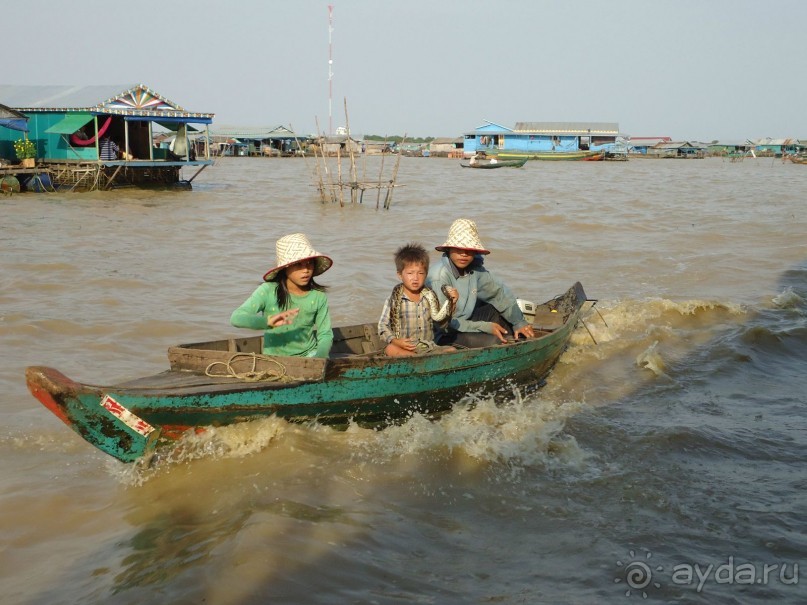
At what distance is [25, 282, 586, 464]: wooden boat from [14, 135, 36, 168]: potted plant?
19.0 m

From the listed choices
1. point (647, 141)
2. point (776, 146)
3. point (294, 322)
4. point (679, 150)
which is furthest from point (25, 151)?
point (776, 146)

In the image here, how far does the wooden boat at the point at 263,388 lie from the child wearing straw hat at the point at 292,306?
0.17m

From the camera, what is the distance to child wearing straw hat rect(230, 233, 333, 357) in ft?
13.0

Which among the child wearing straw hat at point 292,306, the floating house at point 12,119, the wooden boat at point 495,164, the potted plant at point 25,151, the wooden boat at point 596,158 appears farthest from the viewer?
the wooden boat at point 596,158

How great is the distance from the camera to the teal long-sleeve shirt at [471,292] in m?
5.07

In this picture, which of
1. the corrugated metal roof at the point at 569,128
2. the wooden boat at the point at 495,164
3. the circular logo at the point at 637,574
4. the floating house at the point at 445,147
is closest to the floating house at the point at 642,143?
the corrugated metal roof at the point at 569,128

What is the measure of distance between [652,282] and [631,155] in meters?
61.7

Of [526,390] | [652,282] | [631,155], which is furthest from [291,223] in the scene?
[631,155]

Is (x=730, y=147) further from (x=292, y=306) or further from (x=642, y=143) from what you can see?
(x=292, y=306)

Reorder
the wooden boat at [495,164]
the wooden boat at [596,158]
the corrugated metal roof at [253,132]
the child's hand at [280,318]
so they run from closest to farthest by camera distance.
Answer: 1. the child's hand at [280,318]
2. the wooden boat at [495,164]
3. the wooden boat at [596,158]
4. the corrugated metal roof at [253,132]

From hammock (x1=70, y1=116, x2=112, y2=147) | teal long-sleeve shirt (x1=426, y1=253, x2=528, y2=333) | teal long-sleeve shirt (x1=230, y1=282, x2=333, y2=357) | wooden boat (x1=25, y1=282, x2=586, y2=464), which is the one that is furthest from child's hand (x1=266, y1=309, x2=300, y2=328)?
hammock (x1=70, y1=116, x2=112, y2=147)

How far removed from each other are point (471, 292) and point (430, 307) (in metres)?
0.60

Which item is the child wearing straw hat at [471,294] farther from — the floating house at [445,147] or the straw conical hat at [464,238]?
the floating house at [445,147]

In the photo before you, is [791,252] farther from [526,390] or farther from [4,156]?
[4,156]
